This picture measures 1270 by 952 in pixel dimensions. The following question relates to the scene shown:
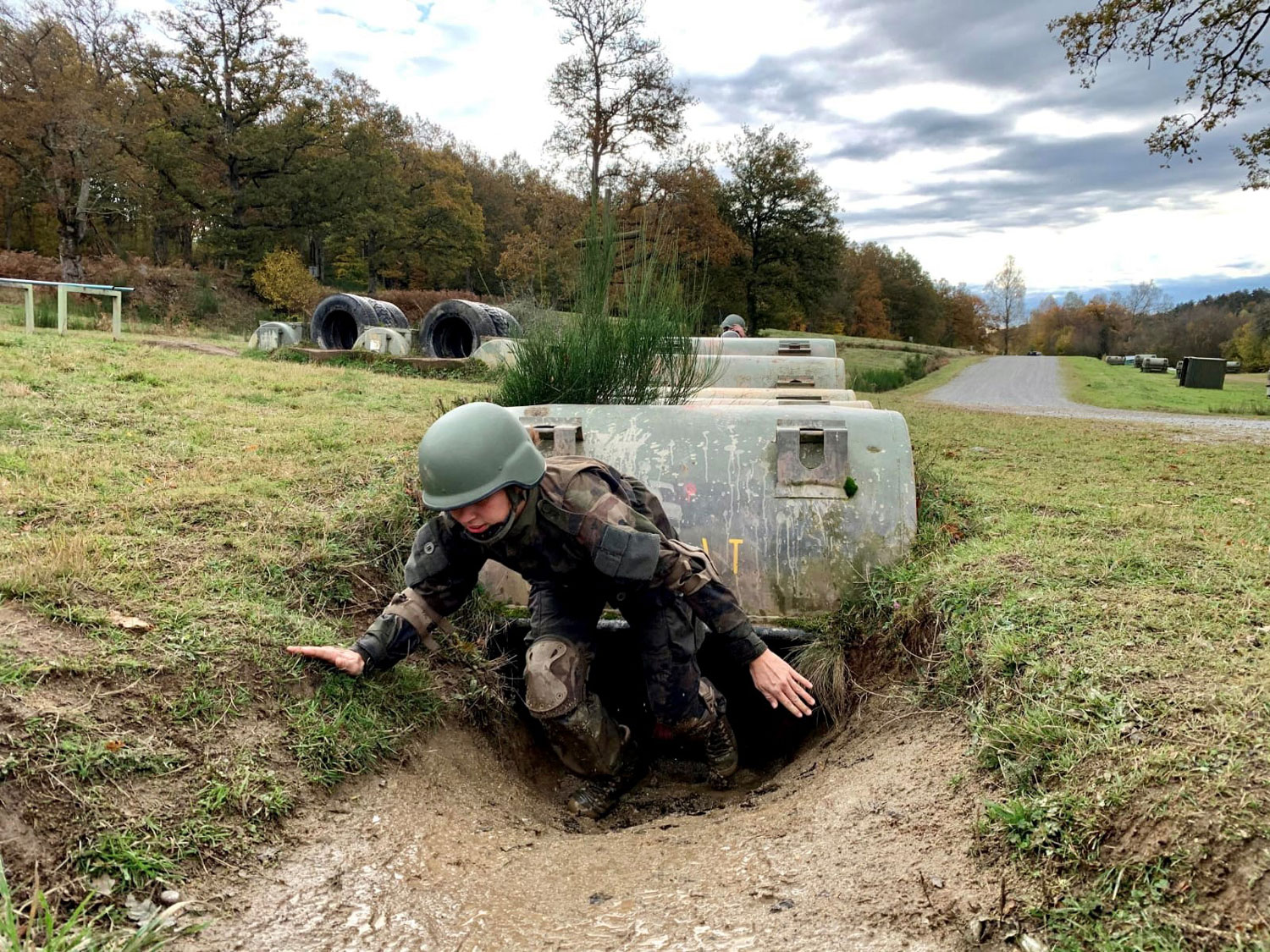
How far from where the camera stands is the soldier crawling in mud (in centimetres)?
267

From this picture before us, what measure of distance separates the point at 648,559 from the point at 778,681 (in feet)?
1.99

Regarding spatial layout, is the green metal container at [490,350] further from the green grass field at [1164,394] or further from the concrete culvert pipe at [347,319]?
the green grass field at [1164,394]

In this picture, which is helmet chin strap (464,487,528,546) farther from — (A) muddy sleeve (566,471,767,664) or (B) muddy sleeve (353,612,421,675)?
(B) muddy sleeve (353,612,421,675)

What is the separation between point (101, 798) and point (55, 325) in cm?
1388

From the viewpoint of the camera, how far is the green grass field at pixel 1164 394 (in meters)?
15.5

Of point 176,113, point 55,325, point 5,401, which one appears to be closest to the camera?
point 5,401

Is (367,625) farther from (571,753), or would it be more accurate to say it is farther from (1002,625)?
(1002,625)

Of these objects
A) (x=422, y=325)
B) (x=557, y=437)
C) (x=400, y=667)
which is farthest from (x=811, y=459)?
(x=422, y=325)

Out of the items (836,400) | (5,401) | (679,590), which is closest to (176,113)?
(5,401)

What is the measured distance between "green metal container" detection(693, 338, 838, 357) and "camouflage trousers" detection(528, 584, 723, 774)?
5752 millimetres

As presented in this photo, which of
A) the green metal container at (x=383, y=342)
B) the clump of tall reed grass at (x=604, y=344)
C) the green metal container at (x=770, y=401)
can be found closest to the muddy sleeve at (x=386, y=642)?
the clump of tall reed grass at (x=604, y=344)

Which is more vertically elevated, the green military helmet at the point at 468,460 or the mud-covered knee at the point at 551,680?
the green military helmet at the point at 468,460

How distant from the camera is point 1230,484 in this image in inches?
215

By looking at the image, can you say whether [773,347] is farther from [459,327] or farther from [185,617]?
[459,327]
